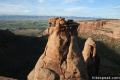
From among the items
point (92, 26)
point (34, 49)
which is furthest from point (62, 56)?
point (92, 26)

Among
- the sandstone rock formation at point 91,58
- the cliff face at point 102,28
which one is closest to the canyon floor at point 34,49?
the cliff face at point 102,28

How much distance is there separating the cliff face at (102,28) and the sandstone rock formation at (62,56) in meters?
55.9

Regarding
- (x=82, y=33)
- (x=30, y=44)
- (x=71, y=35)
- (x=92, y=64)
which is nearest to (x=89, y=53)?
(x=92, y=64)

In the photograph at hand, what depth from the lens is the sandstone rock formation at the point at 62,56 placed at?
49.4 ft

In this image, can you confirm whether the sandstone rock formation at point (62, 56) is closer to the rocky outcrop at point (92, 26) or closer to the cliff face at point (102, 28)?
the cliff face at point (102, 28)

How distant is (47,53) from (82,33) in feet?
192

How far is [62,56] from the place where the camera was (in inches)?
603

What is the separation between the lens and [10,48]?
4609cm

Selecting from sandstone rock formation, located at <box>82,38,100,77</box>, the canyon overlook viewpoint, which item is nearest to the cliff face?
sandstone rock formation, located at <box>82,38,100,77</box>

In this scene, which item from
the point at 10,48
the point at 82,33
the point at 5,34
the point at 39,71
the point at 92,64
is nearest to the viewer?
the point at 39,71

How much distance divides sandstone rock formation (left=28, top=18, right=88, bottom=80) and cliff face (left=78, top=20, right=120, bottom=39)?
183 feet

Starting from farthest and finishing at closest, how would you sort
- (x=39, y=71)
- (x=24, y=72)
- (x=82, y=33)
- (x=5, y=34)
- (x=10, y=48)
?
1. (x=82, y=33)
2. (x=5, y=34)
3. (x=10, y=48)
4. (x=24, y=72)
5. (x=39, y=71)

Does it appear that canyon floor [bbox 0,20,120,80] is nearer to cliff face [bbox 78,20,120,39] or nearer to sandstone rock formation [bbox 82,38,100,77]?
cliff face [bbox 78,20,120,39]

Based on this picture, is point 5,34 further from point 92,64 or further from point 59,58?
point 59,58
